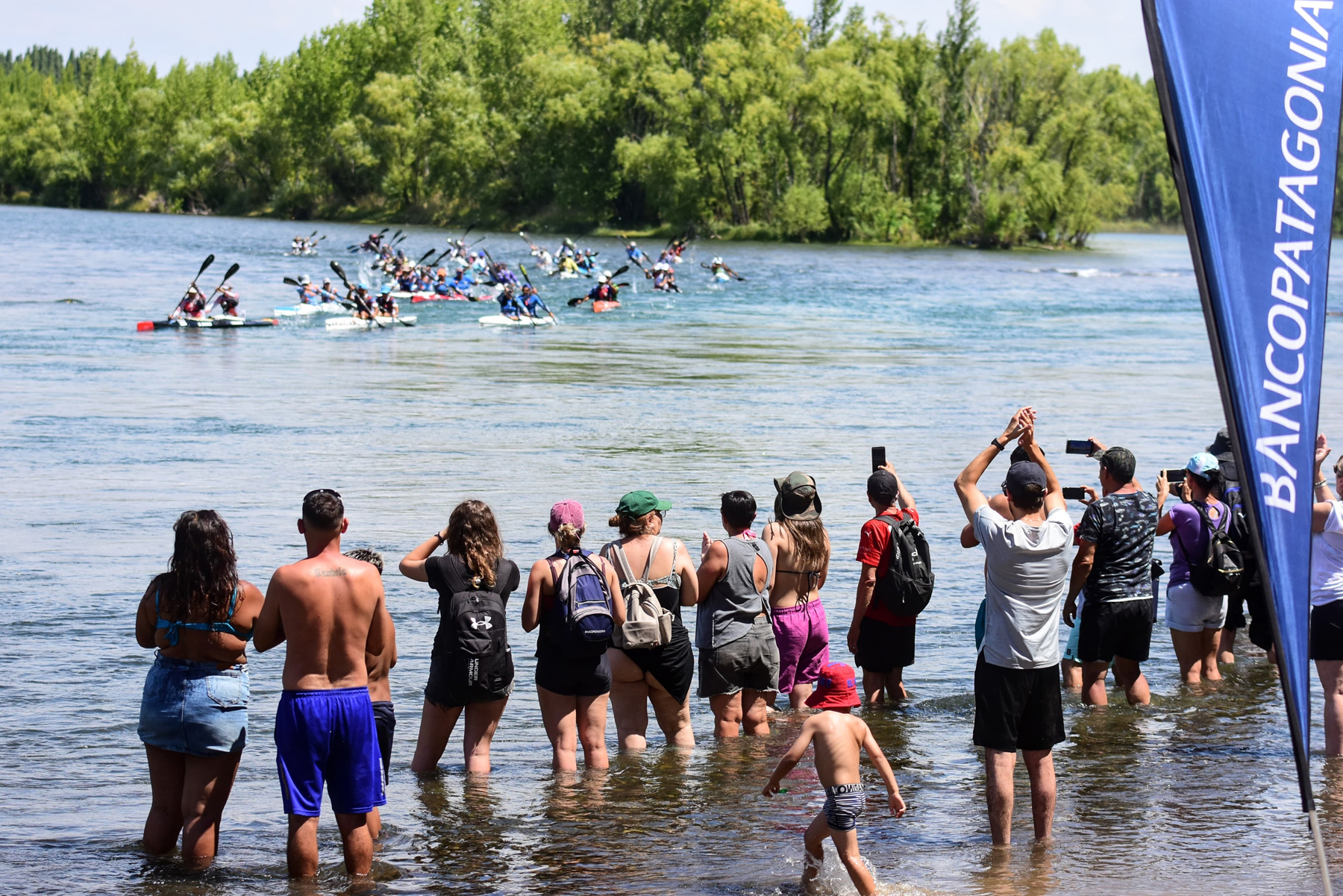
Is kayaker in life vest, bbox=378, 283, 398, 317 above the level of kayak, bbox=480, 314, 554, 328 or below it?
above

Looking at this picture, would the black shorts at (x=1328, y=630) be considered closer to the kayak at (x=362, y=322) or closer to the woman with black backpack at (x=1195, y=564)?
the woman with black backpack at (x=1195, y=564)

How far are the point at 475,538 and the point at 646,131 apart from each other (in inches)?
3686

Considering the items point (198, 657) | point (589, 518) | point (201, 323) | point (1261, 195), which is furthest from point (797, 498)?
point (201, 323)

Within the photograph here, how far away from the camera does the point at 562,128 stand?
10162 centimetres

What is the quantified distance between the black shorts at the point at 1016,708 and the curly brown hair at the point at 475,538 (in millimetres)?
2298

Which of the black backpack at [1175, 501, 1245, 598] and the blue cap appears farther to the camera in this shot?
the black backpack at [1175, 501, 1245, 598]

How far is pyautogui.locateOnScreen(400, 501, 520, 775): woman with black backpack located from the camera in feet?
22.9

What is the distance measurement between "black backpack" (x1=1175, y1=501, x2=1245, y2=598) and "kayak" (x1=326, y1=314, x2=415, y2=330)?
33.4m

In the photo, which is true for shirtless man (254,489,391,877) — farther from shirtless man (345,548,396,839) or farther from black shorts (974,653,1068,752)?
black shorts (974,653,1068,752)

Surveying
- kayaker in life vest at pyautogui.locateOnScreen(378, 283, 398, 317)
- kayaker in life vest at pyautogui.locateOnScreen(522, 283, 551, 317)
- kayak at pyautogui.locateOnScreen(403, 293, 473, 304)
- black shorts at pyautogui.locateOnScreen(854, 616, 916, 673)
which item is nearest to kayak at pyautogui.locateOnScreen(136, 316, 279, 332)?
kayaker in life vest at pyautogui.locateOnScreen(378, 283, 398, 317)

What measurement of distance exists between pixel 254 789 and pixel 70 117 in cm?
14916

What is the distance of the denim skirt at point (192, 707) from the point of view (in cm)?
602

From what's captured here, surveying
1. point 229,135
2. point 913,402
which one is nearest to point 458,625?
point 913,402

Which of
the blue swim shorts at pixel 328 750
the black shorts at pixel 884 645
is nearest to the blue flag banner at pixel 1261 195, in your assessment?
the blue swim shorts at pixel 328 750
